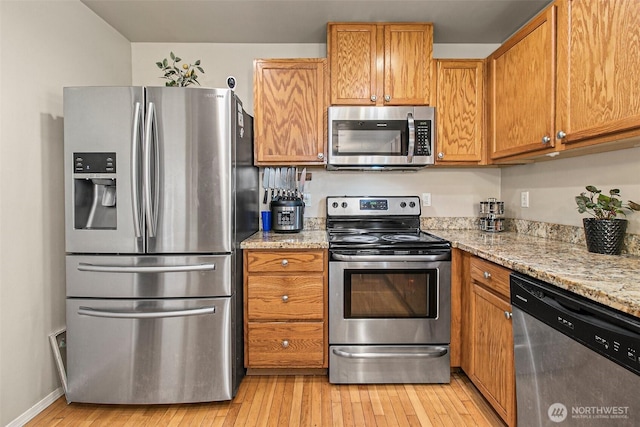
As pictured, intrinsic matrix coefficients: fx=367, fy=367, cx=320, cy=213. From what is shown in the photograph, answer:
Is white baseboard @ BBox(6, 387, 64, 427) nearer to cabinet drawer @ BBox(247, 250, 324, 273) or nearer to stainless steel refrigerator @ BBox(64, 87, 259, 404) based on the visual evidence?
stainless steel refrigerator @ BBox(64, 87, 259, 404)

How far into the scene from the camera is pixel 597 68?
1506mm

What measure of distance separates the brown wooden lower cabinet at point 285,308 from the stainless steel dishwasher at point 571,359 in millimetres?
1068

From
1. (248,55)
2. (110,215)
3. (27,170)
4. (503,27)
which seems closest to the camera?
(27,170)

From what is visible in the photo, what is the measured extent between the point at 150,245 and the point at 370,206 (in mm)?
1534

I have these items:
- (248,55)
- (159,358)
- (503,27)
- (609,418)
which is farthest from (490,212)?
(159,358)

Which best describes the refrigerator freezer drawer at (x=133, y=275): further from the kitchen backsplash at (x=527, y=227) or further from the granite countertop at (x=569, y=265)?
the granite countertop at (x=569, y=265)

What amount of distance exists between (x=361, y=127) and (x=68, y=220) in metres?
1.79

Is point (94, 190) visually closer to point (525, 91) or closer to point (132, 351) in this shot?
point (132, 351)

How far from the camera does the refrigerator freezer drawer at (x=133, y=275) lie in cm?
193

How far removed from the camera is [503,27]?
8.43 ft

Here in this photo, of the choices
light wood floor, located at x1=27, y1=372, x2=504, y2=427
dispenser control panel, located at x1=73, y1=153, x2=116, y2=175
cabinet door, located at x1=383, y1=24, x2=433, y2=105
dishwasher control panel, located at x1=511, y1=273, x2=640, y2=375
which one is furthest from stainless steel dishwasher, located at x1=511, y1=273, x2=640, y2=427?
dispenser control panel, located at x1=73, y1=153, x2=116, y2=175

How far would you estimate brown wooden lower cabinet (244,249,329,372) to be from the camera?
Result: 86.3 inches

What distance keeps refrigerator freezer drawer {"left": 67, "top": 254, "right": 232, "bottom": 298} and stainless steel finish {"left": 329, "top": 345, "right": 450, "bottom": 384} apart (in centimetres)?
97

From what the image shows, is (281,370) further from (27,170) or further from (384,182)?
(27,170)
